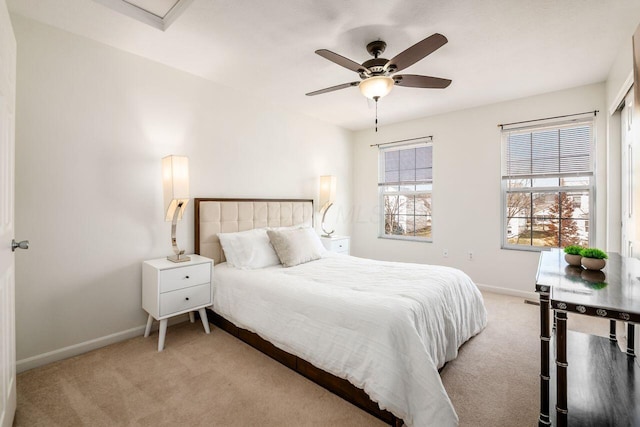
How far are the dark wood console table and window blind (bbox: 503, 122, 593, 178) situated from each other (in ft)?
6.17

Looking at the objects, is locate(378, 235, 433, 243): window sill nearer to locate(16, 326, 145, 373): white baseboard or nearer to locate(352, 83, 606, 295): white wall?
locate(352, 83, 606, 295): white wall

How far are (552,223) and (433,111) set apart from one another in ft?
6.94

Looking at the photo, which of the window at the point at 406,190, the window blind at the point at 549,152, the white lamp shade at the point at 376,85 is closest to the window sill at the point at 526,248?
the window blind at the point at 549,152

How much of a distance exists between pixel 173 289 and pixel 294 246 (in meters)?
1.19

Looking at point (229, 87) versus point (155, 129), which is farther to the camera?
point (229, 87)

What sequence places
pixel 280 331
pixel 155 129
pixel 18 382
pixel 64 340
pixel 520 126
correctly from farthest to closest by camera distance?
pixel 520 126
pixel 155 129
pixel 64 340
pixel 280 331
pixel 18 382

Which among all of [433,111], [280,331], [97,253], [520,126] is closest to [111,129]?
[97,253]

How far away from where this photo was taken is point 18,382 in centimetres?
201

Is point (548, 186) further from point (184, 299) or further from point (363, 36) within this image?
point (184, 299)

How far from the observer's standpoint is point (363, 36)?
2365 mm

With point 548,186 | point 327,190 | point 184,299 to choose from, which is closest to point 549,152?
point 548,186

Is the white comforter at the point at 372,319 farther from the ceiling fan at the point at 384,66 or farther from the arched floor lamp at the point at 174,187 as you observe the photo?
the ceiling fan at the point at 384,66

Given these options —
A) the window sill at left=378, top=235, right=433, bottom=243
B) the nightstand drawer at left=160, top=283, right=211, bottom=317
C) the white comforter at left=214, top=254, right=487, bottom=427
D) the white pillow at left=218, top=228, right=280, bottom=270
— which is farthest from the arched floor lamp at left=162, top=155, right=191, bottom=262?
the window sill at left=378, top=235, right=433, bottom=243

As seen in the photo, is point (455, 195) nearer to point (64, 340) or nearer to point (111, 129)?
point (111, 129)
